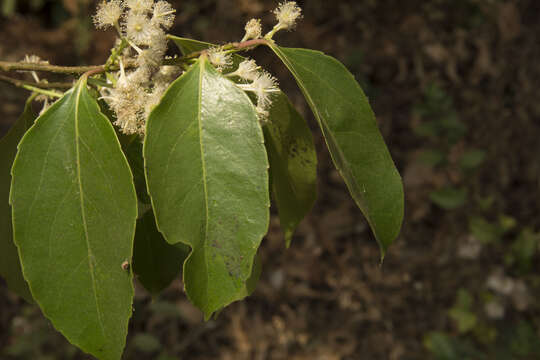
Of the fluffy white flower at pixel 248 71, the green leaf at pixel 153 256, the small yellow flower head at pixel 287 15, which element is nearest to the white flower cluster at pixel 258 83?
the fluffy white flower at pixel 248 71

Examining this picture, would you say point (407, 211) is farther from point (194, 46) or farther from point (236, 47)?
point (236, 47)

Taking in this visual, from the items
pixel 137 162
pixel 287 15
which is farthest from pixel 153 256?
pixel 287 15

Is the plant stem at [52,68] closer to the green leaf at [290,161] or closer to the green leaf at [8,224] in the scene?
the green leaf at [8,224]

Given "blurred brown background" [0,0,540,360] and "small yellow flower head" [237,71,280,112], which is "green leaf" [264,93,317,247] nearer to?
"small yellow flower head" [237,71,280,112]

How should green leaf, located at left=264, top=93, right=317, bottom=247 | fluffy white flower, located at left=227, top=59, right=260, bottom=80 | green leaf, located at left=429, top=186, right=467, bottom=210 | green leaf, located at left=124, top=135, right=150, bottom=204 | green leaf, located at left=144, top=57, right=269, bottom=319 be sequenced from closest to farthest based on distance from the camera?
green leaf, located at left=144, top=57, right=269, bottom=319 → fluffy white flower, located at left=227, top=59, right=260, bottom=80 → green leaf, located at left=124, top=135, right=150, bottom=204 → green leaf, located at left=264, top=93, right=317, bottom=247 → green leaf, located at left=429, top=186, right=467, bottom=210

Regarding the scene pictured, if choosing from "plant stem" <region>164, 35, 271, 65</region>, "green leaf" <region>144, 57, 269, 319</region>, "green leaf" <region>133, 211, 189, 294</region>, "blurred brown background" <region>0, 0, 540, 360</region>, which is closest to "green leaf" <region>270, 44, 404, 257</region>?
"plant stem" <region>164, 35, 271, 65</region>

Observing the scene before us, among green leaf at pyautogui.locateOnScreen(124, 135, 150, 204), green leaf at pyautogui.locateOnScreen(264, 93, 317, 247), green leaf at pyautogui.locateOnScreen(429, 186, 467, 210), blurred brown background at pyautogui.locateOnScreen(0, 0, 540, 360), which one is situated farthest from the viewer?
green leaf at pyautogui.locateOnScreen(429, 186, 467, 210)

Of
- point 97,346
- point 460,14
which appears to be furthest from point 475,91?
point 97,346
